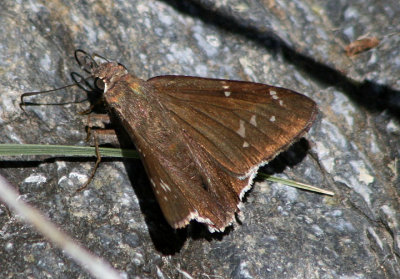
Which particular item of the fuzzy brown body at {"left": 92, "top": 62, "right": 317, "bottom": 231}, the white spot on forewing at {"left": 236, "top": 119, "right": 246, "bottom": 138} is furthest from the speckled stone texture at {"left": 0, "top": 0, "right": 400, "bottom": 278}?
the white spot on forewing at {"left": 236, "top": 119, "right": 246, "bottom": 138}

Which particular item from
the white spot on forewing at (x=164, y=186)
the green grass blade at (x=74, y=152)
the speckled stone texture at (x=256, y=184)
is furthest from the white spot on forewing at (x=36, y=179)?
the white spot on forewing at (x=164, y=186)

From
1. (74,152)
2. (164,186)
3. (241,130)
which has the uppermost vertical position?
(241,130)

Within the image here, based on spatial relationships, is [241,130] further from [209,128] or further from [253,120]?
[209,128]

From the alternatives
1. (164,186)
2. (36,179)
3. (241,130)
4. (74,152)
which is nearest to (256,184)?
(241,130)

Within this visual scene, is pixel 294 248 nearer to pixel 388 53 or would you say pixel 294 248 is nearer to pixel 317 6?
pixel 388 53

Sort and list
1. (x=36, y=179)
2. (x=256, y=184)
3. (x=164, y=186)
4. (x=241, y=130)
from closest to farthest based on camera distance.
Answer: (x=164, y=186) → (x=36, y=179) → (x=241, y=130) → (x=256, y=184)

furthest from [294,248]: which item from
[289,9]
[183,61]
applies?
[289,9]
